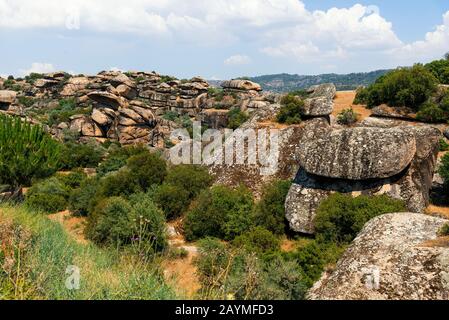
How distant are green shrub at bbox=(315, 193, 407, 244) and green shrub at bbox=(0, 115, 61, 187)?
14311mm

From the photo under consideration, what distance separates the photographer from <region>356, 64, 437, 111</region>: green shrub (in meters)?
21.2

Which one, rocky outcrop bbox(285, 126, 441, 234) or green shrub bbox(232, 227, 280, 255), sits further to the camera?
rocky outcrop bbox(285, 126, 441, 234)

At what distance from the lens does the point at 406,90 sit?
21.2 meters

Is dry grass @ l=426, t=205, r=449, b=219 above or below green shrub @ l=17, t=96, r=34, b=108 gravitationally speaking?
below

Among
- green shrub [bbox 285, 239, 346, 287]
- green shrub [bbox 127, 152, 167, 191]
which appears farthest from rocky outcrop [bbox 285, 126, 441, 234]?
green shrub [bbox 127, 152, 167, 191]

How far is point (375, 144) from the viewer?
13961mm

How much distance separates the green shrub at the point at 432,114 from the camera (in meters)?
19.8

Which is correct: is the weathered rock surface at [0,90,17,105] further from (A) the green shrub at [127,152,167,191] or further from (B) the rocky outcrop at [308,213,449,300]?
(B) the rocky outcrop at [308,213,449,300]

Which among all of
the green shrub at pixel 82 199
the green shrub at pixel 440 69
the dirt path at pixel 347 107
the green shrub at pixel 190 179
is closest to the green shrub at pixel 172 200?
the green shrub at pixel 190 179

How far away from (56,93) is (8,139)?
62.4 meters

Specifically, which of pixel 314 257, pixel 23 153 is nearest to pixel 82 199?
pixel 23 153

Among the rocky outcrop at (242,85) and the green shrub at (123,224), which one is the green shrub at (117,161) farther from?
the rocky outcrop at (242,85)
